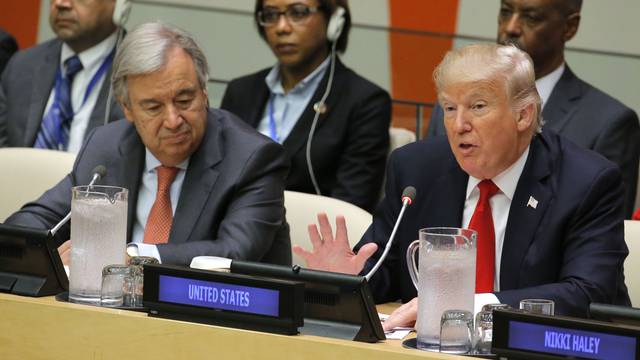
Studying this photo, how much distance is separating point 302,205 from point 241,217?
292mm

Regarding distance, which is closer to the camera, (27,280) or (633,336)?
(633,336)

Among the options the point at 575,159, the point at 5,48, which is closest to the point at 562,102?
the point at 575,159

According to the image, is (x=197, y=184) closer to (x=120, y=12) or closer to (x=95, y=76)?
(x=120, y=12)

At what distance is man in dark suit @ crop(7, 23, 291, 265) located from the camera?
347 cm

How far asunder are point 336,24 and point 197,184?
5.05ft

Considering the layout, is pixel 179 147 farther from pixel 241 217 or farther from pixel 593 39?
pixel 593 39

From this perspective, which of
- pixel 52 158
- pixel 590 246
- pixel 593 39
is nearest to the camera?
pixel 590 246

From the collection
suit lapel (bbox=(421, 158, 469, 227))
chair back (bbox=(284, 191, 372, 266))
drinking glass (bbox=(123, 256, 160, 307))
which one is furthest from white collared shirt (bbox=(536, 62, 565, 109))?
drinking glass (bbox=(123, 256, 160, 307))

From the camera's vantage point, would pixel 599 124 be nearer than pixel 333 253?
No

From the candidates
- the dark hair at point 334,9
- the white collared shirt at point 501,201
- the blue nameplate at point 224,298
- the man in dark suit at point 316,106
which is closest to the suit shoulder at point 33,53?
the man in dark suit at point 316,106

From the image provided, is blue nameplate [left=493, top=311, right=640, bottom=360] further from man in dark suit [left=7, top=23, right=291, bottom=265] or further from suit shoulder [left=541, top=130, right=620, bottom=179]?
man in dark suit [left=7, top=23, right=291, bottom=265]

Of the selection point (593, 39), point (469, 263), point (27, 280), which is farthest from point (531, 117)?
point (593, 39)

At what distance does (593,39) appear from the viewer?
537 cm

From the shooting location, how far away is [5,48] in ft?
18.5
